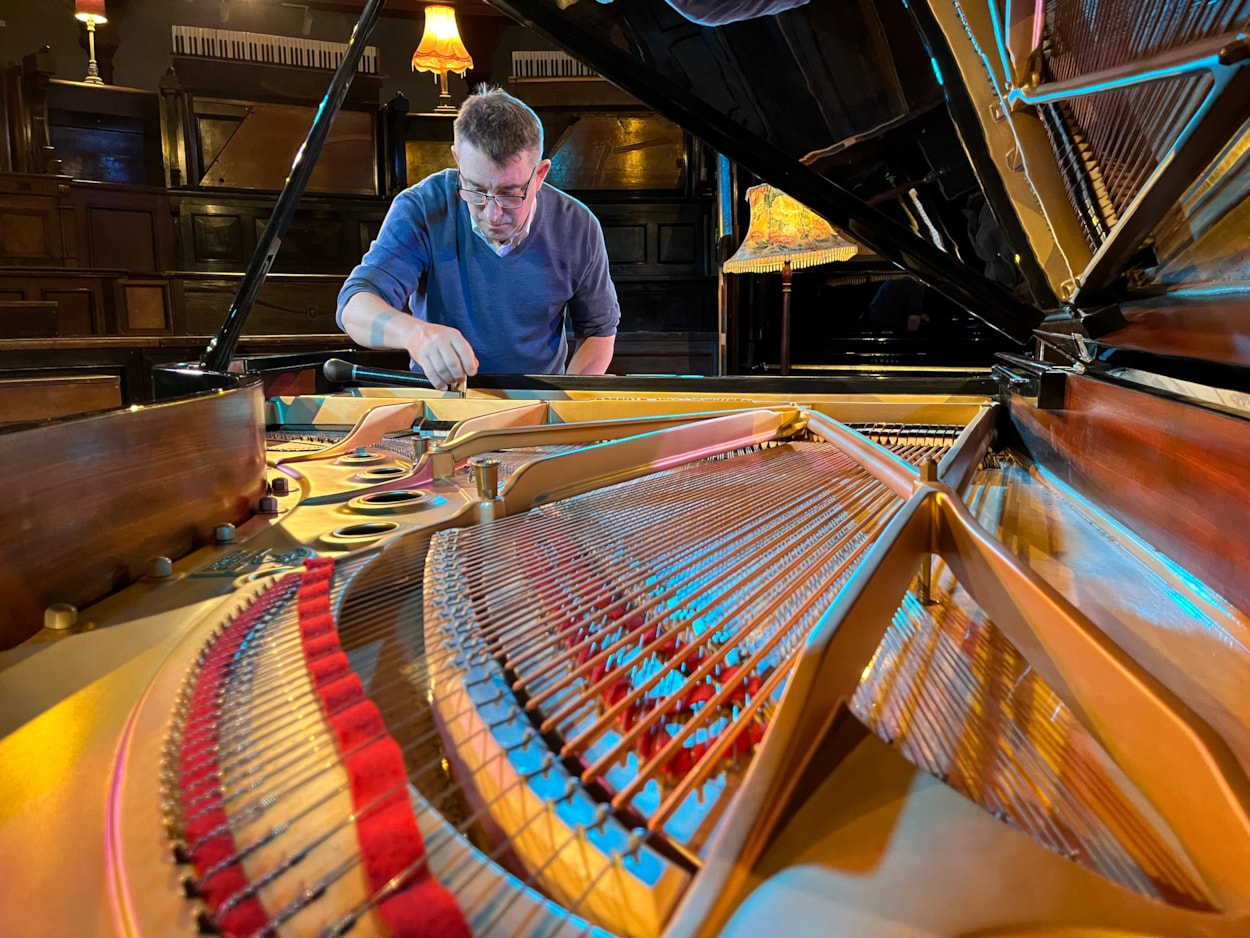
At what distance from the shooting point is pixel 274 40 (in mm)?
7965

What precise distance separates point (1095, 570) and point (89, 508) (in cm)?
149

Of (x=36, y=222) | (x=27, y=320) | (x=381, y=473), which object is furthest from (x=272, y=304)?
(x=381, y=473)

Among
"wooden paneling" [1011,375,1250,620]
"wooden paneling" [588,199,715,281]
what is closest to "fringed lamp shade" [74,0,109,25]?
"wooden paneling" [588,199,715,281]

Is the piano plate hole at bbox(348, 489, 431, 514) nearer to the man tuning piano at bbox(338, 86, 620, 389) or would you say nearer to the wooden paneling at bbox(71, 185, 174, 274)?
the man tuning piano at bbox(338, 86, 620, 389)

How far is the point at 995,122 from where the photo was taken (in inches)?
80.8

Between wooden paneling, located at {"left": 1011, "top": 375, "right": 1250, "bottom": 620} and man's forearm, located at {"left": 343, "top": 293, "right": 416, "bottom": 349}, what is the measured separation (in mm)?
2470

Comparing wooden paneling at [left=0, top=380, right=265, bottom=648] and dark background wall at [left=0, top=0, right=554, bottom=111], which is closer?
wooden paneling at [left=0, top=380, right=265, bottom=648]

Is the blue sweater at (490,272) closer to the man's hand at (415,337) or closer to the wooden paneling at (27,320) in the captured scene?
the man's hand at (415,337)

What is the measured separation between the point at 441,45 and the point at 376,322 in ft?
18.5

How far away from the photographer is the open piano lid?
1.29m

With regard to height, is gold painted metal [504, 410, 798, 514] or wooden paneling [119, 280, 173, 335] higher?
wooden paneling [119, 280, 173, 335]

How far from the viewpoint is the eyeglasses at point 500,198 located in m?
3.67

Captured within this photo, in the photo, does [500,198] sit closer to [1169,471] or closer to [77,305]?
[1169,471]

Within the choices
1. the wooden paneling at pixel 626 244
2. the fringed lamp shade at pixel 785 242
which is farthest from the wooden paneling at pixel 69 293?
the fringed lamp shade at pixel 785 242
